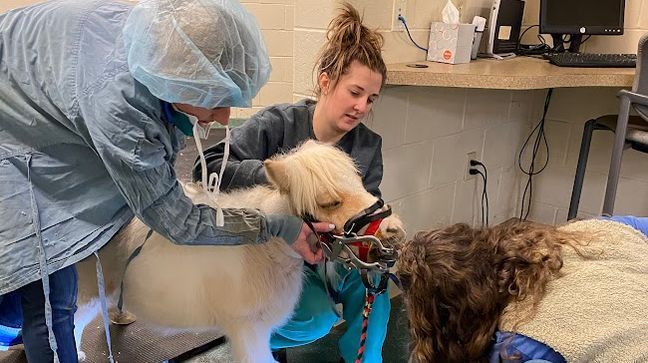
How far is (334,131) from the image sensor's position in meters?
1.59

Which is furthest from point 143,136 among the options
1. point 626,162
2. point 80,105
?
point 626,162

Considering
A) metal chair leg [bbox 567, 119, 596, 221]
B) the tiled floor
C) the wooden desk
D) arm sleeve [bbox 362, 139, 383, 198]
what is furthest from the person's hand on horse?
Result: metal chair leg [bbox 567, 119, 596, 221]

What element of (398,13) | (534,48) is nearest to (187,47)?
(398,13)

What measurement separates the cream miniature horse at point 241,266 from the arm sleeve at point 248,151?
57mm

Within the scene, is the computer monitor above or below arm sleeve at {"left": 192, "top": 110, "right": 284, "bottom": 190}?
above

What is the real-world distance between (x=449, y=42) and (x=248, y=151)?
43.9 inches

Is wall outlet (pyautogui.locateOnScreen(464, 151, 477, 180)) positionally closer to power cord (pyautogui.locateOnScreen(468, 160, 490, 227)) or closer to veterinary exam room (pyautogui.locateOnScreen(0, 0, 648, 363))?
power cord (pyautogui.locateOnScreen(468, 160, 490, 227))

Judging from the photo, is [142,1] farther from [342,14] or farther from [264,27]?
[264,27]

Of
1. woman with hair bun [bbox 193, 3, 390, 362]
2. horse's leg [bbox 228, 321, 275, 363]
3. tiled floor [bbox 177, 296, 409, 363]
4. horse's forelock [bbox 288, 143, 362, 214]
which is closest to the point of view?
horse's forelock [bbox 288, 143, 362, 214]

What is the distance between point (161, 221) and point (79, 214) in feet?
0.56

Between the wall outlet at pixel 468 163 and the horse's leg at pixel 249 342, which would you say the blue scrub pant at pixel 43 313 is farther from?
the wall outlet at pixel 468 163

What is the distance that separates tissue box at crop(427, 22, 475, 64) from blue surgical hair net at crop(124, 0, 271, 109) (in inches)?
55.7

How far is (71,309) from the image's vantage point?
1207mm

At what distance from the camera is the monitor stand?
109 inches
